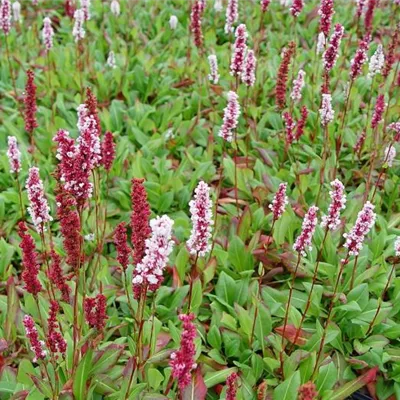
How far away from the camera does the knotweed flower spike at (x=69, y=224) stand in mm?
3217

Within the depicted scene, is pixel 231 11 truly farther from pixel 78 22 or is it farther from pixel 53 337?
pixel 53 337

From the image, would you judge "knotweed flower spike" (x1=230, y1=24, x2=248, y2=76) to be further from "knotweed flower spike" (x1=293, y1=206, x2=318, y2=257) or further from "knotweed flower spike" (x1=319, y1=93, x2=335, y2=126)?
"knotweed flower spike" (x1=293, y1=206, x2=318, y2=257)

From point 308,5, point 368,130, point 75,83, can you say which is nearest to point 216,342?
point 368,130

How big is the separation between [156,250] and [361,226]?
128 centimetres

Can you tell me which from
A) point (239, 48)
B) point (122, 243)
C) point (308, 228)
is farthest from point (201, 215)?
point (239, 48)

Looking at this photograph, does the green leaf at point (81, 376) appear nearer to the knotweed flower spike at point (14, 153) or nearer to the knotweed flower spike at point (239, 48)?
the knotweed flower spike at point (14, 153)

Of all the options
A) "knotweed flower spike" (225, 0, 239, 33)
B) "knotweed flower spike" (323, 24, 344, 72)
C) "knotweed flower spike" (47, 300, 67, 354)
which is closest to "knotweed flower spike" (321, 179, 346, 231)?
"knotweed flower spike" (47, 300, 67, 354)

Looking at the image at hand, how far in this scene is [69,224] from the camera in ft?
10.6

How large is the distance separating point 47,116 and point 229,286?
3608 mm

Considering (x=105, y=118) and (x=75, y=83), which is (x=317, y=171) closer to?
(x=105, y=118)

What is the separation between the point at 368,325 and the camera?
432 cm

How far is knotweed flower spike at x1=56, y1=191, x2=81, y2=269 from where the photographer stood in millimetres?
3217

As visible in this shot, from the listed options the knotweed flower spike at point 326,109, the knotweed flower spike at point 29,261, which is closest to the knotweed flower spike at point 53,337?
the knotweed flower spike at point 29,261

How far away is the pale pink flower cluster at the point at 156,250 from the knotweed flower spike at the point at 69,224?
0.52m
